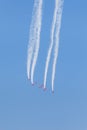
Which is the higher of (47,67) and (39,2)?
(39,2)

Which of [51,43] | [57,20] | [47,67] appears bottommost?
[47,67]

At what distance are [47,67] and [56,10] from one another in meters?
0.97

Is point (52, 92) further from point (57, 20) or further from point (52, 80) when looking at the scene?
point (57, 20)

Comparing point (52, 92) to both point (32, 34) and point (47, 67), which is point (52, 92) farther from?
point (32, 34)

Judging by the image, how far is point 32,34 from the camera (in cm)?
590

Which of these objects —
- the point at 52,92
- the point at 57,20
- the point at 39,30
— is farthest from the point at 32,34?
the point at 52,92

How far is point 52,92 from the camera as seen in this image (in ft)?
20.0

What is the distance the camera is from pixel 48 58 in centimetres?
600

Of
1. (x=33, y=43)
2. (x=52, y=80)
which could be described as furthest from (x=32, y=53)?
(x=52, y=80)

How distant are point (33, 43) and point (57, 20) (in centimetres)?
58

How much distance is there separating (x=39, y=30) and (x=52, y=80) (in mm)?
889

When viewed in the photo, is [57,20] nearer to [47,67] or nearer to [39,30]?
[39,30]

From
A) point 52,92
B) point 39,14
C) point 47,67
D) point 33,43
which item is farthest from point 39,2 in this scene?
point 52,92

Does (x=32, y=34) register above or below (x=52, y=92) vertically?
above
